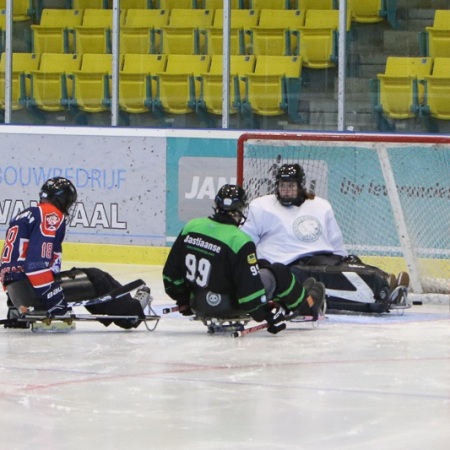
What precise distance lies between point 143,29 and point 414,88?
252 centimetres

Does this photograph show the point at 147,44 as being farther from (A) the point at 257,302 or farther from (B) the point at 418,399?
(B) the point at 418,399

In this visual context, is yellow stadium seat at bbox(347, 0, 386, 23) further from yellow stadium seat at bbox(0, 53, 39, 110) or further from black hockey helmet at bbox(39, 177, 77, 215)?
black hockey helmet at bbox(39, 177, 77, 215)

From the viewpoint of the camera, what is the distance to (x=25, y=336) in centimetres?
807

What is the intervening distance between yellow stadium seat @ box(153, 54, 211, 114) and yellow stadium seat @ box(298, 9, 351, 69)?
876mm

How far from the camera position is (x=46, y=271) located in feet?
26.3

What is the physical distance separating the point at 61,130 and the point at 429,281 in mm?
3871

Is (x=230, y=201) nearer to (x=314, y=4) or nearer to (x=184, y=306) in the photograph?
(x=184, y=306)

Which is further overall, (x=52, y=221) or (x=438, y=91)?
(x=438, y=91)

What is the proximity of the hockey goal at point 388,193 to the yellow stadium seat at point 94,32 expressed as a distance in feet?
8.88

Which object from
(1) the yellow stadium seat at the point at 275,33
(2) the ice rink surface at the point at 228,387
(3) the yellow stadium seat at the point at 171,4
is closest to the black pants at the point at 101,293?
(2) the ice rink surface at the point at 228,387

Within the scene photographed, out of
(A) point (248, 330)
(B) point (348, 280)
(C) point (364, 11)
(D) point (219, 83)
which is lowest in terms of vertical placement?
(A) point (248, 330)

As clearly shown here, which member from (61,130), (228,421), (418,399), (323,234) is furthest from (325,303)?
(61,130)

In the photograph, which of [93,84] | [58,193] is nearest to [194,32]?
[93,84]

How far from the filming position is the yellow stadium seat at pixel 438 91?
11.3 meters
